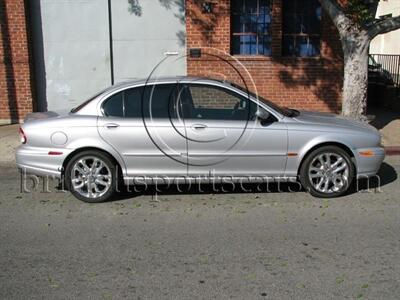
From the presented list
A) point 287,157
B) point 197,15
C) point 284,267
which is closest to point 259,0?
point 197,15

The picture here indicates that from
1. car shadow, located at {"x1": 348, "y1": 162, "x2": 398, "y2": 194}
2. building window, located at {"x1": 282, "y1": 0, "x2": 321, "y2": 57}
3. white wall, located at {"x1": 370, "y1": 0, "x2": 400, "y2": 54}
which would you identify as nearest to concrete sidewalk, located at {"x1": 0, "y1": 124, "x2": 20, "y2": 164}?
car shadow, located at {"x1": 348, "y1": 162, "x2": 398, "y2": 194}

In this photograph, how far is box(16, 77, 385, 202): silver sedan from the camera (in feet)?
20.6

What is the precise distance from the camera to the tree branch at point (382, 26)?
9.38 meters

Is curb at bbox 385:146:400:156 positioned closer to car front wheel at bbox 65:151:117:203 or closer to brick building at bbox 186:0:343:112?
brick building at bbox 186:0:343:112

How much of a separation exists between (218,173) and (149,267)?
2.19 metres

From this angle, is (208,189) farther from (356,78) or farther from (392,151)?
(356,78)

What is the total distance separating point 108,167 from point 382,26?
5.99 metres

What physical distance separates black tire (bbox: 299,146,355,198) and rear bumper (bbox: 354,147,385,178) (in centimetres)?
10

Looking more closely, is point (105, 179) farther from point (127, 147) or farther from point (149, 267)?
point (149, 267)

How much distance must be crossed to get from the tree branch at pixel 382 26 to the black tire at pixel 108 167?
567 cm

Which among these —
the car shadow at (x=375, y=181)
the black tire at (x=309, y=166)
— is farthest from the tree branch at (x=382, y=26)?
the black tire at (x=309, y=166)

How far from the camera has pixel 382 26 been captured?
9414 mm

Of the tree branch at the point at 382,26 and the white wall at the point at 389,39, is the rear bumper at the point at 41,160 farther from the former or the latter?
the white wall at the point at 389,39

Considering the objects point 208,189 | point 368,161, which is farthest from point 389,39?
point 208,189
